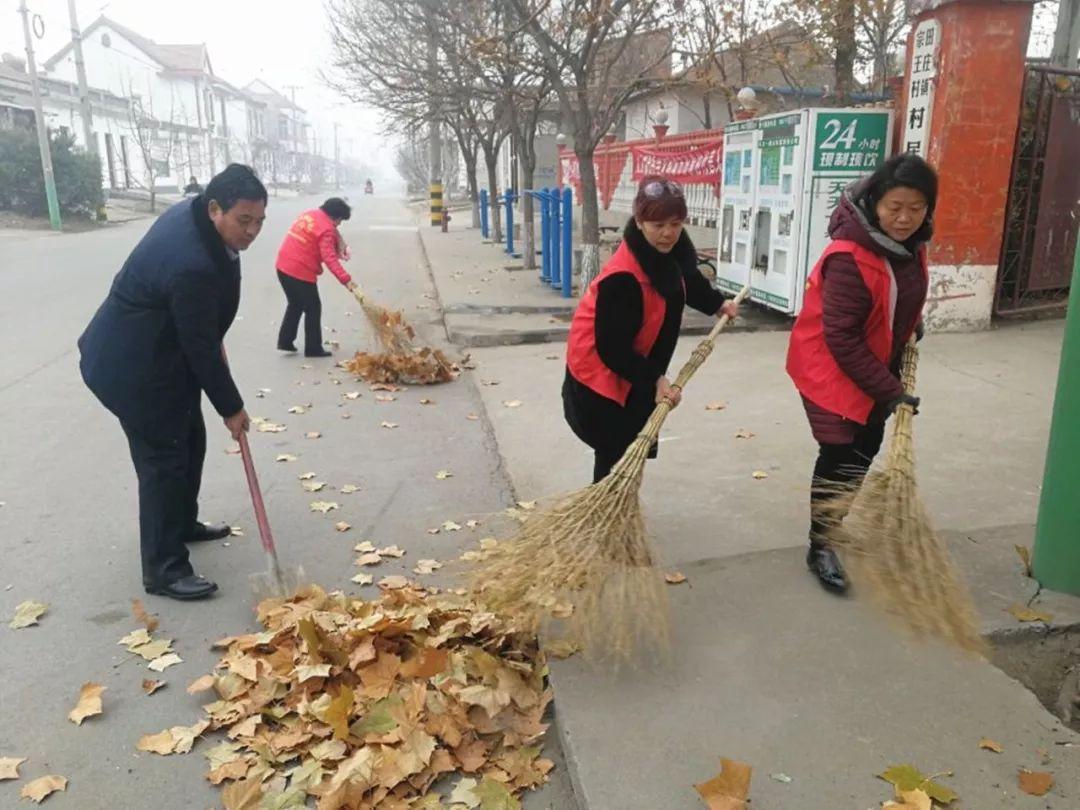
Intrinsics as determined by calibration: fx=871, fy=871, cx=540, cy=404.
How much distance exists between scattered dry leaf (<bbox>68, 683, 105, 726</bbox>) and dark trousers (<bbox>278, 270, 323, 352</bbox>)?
5.44 m

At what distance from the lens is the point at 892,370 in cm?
325

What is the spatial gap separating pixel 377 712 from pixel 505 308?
311 inches

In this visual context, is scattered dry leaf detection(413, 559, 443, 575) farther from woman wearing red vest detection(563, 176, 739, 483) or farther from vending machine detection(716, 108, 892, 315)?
vending machine detection(716, 108, 892, 315)

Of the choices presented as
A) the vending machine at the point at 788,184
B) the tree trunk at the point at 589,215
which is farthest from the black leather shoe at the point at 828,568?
the tree trunk at the point at 589,215

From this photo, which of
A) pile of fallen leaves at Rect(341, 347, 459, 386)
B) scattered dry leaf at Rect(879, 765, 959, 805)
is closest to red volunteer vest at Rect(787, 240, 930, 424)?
scattered dry leaf at Rect(879, 765, 959, 805)

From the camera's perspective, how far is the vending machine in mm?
7668

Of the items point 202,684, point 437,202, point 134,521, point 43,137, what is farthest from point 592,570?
point 43,137

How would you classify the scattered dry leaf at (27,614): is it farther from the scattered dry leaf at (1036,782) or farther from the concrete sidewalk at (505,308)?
the concrete sidewalk at (505,308)

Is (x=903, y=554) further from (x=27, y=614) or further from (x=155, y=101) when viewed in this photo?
(x=155, y=101)

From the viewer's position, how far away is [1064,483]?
3.05 m

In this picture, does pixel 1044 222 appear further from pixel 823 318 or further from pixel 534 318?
pixel 823 318

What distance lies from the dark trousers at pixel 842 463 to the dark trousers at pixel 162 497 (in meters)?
2.53

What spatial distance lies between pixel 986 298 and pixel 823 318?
5811 millimetres

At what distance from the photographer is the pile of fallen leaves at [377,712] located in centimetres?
243
